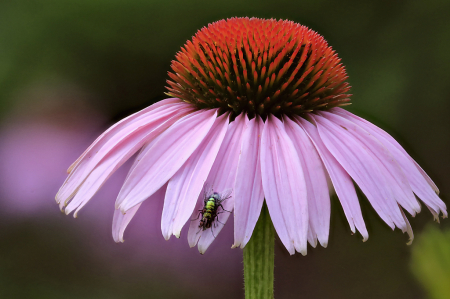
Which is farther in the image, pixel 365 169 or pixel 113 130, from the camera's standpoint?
pixel 113 130

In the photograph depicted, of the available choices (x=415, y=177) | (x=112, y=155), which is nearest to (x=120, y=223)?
(x=112, y=155)

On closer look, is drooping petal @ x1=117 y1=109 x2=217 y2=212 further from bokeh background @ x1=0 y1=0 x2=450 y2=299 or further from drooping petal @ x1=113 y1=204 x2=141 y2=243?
bokeh background @ x1=0 y1=0 x2=450 y2=299

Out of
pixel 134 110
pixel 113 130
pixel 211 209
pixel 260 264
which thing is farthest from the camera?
pixel 134 110

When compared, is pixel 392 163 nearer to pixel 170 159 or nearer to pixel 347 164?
pixel 347 164

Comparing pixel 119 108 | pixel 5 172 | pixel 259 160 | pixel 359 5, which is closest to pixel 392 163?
pixel 259 160

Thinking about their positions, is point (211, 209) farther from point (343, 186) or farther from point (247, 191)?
point (343, 186)

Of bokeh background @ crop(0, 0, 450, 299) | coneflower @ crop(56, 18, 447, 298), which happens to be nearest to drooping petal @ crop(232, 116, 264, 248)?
coneflower @ crop(56, 18, 447, 298)

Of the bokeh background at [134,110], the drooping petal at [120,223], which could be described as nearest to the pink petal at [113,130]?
the drooping petal at [120,223]
